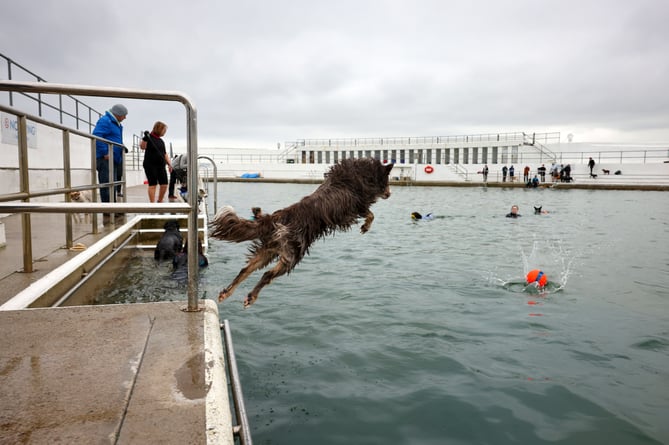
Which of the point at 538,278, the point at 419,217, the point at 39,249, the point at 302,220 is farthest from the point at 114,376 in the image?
the point at 419,217

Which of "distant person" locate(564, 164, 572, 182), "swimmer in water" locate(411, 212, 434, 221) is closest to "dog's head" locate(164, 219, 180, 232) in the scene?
"swimmer in water" locate(411, 212, 434, 221)

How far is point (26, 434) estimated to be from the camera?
1.89 meters

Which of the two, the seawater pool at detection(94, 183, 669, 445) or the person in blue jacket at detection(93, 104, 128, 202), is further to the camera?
the person in blue jacket at detection(93, 104, 128, 202)

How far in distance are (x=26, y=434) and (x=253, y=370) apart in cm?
254

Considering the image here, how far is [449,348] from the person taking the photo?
5.02m

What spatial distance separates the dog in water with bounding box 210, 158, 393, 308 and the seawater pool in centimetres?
108

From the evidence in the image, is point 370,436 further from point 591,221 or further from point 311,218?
point 591,221

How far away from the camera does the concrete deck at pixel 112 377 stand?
194 centimetres

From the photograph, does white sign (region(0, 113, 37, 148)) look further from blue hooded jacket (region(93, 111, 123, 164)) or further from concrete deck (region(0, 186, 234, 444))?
concrete deck (region(0, 186, 234, 444))

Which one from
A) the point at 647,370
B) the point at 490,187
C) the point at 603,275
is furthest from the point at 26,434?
the point at 490,187

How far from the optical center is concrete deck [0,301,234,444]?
1944 mm

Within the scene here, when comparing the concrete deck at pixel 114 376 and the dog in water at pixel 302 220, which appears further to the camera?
the dog in water at pixel 302 220

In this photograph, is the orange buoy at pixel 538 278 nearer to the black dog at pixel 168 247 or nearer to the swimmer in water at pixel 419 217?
the black dog at pixel 168 247

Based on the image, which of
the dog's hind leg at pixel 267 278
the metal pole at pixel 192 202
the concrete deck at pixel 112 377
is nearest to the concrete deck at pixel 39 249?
the concrete deck at pixel 112 377
